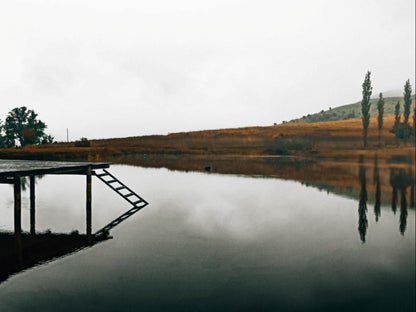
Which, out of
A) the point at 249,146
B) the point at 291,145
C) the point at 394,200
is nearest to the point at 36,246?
the point at 394,200

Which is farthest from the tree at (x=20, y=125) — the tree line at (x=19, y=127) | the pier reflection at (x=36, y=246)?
the pier reflection at (x=36, y=246)

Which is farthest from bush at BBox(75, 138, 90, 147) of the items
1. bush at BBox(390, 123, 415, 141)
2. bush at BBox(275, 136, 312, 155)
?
bush at BBox(390, 123, 415, 141)

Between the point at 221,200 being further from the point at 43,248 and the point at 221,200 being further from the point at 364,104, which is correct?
the point at 364,104

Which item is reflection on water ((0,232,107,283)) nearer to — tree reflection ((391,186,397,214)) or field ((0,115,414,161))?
tree reflection ((391,186,397,214))

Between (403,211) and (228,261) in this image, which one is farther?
(403,211)

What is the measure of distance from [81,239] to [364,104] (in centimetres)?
7774

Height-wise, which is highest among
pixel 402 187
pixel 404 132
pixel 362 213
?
pixel 404 132

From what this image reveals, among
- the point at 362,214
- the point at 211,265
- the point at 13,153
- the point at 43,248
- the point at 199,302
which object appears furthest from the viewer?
the point at 13,153

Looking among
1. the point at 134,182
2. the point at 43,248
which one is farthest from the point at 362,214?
the point at 134,182

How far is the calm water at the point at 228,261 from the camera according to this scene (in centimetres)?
944

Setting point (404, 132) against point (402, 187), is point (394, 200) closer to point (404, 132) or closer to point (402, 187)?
point (402, 187)

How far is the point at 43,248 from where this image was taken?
1376 centimetres

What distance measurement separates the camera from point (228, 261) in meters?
12.5

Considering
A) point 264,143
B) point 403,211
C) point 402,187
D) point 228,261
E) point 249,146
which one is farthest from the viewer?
point 249,146
